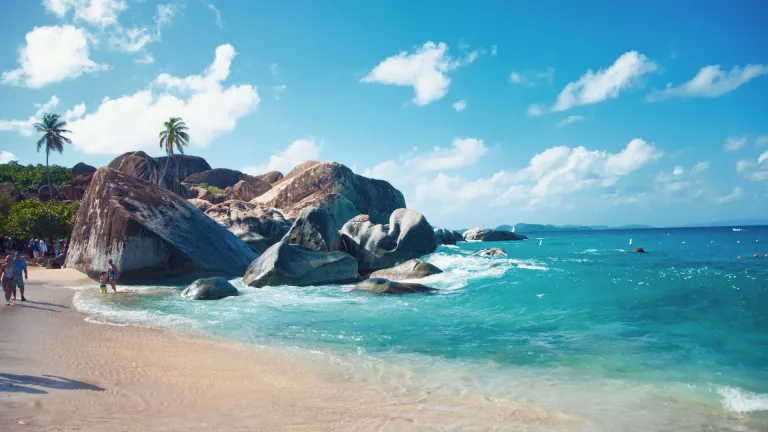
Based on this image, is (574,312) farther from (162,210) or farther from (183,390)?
(162,210)

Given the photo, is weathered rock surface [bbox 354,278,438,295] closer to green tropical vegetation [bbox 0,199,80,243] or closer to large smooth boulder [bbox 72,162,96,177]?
green tropical vegetation [bbox 0,199,80,243]

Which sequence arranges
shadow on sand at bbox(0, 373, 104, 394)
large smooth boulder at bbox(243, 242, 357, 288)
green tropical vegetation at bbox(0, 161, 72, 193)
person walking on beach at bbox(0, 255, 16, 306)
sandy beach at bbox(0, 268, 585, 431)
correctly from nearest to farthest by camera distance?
1. sandy beach at bbox(0, 268, 585, 431)
2. shadow on sand at bbox(0, 373, 104, 394)
3. person walking on beach at bbox(0, 255, 16, 306)
4. large smooth boulder at bbox(243, 242, 357, 288)
5. green tropical vegetation at bbox(0, 161, 72, 193)

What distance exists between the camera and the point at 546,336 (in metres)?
10.6

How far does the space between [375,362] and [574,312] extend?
788cm

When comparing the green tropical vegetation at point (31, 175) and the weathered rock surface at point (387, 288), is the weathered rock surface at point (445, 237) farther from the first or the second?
the green tropical vegetation at point (31, 175)

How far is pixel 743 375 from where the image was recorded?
7961 millimetres

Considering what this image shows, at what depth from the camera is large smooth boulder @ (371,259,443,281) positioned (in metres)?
21.4

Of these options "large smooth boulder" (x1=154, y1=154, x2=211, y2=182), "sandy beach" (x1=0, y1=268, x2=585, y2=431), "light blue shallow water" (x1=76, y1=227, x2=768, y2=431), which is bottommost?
"light blue shallow water" (x1=76, y1=227, x2=768, y2=431)

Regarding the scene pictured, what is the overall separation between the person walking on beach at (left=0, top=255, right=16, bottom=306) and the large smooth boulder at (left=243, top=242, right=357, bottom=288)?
25.6ft

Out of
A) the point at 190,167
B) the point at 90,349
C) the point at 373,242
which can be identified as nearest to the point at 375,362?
the point at 90,349

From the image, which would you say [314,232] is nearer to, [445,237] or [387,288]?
[387,288]

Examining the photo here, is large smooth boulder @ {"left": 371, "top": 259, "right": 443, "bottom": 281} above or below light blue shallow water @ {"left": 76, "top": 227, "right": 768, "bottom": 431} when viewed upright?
above

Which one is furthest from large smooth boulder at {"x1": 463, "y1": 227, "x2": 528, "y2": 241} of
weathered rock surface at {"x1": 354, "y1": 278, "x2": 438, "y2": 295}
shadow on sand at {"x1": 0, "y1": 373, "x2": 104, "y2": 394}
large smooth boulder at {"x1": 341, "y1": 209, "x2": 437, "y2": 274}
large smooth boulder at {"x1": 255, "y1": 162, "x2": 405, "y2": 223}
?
shadow on sand at {"x1": 0, "y1": 373, "x2": 104, "y2": 394}

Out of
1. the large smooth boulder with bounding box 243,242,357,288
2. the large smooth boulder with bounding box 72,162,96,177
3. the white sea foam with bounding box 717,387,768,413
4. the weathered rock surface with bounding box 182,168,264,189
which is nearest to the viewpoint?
the white sea foam with bounding box 717,387,768,413
